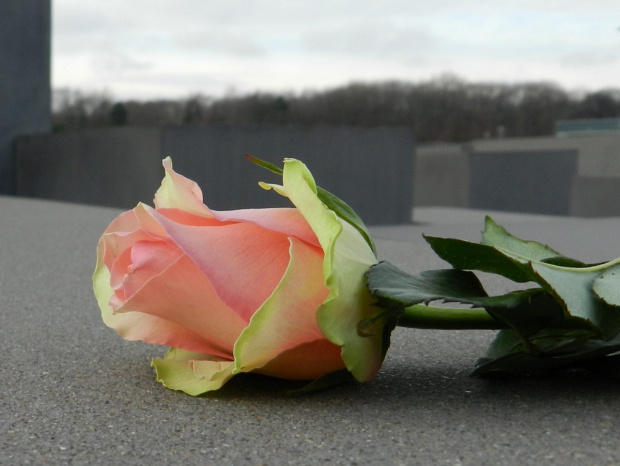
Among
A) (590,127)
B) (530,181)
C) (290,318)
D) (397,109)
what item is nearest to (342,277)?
(290,318)

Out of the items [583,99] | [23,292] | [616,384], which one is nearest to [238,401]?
[616,384]

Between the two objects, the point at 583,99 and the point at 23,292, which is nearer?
the point at 23,292

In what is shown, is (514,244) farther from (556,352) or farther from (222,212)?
(222,212)

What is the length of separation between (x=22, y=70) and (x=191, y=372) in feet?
48.0

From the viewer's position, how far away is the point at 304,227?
82cm

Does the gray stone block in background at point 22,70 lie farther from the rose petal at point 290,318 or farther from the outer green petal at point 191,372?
the rose petal at point 290,318

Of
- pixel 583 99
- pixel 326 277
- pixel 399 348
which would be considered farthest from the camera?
pixel 583 99

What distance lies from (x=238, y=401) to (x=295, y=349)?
0.12m

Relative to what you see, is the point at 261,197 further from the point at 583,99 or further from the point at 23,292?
the point at 583,99

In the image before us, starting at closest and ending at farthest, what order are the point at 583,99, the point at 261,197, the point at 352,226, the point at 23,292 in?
the point at 352,226 → the point at 23,292 → the point at 261,197 → the point at 583,99

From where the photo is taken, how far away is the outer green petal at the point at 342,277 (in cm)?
76

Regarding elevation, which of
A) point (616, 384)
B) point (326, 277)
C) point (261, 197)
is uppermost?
point (326, 277)

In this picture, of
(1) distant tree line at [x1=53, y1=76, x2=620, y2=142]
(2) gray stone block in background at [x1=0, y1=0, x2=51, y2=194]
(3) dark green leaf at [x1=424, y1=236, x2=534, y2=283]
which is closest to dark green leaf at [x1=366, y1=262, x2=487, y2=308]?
(3) dark green leaf at [x1=424, y1=236, x2=534, y2=283]

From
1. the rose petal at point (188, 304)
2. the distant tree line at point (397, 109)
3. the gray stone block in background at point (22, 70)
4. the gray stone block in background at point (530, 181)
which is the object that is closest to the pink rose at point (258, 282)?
the rose petal at point (188, 304)
